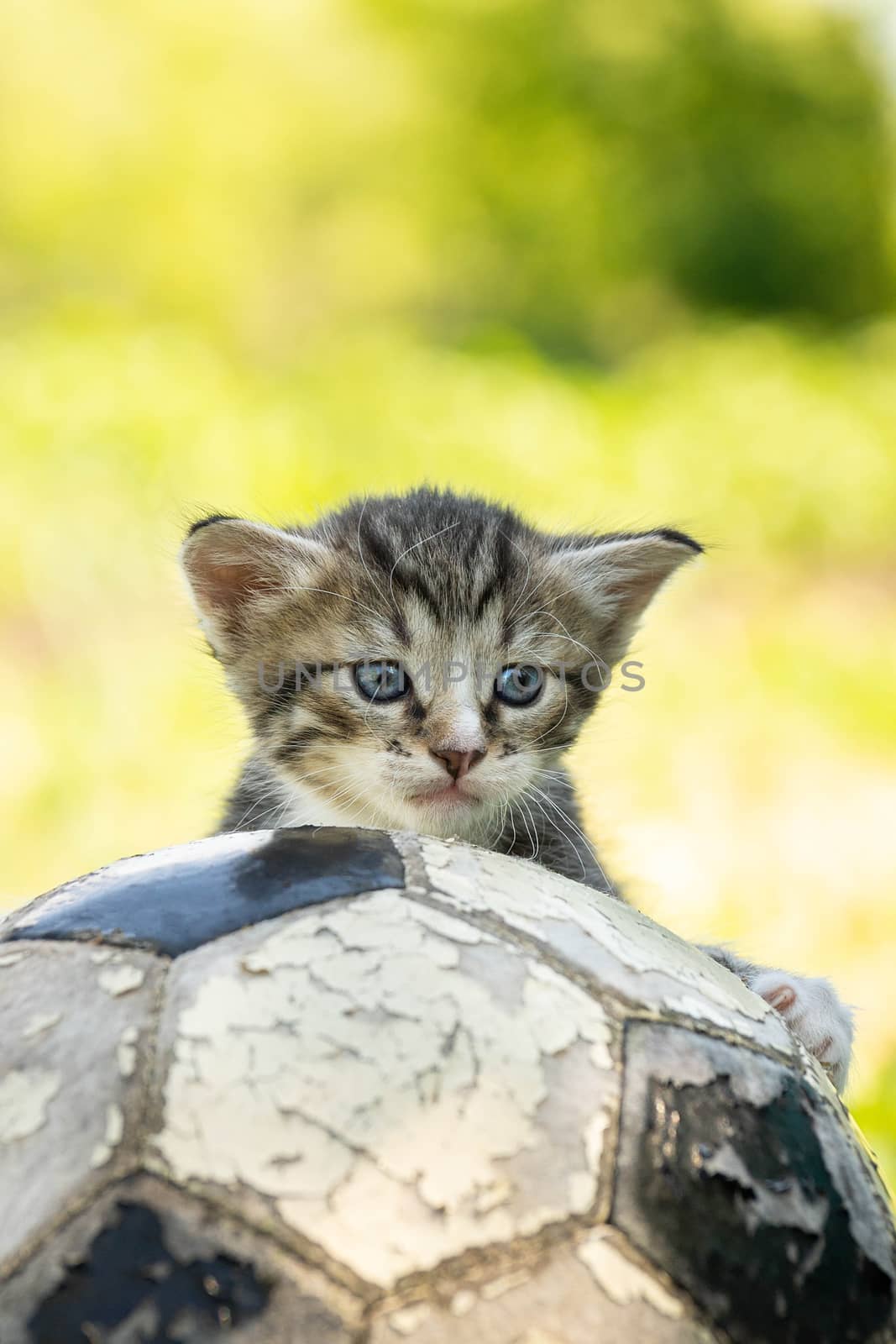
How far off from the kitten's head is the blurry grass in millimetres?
202

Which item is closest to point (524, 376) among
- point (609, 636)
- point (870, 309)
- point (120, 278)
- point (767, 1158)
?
point (120, 278)

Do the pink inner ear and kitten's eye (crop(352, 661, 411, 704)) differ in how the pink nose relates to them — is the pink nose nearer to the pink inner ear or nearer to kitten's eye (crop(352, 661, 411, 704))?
kitten's eye (crop(352, 661, 411, 704))

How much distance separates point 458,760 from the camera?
9.30 feet

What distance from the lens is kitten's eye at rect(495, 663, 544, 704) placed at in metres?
3.09

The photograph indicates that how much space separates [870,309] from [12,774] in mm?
13609

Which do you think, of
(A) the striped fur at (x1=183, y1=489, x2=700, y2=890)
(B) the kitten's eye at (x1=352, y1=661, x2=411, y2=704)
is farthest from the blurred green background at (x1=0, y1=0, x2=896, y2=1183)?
(B) the kitten's eye at (x1=352, y1=661, x2=411, y2=704)

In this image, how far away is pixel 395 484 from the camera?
27.0ft

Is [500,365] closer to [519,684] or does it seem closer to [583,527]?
[583,527]

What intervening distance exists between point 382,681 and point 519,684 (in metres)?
0.29

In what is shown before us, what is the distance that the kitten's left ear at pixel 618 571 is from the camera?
3.34 metres

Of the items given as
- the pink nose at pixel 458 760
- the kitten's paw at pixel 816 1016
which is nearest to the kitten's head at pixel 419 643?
the pink nose at pixel 458 760

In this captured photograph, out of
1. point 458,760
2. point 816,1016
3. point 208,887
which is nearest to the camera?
point 208,887

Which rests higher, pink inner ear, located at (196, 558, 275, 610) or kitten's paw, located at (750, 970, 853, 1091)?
pink inner ear, located at (196, 558, 275, 610)

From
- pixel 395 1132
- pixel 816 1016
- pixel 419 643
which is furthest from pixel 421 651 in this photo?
pixel 395 1132
